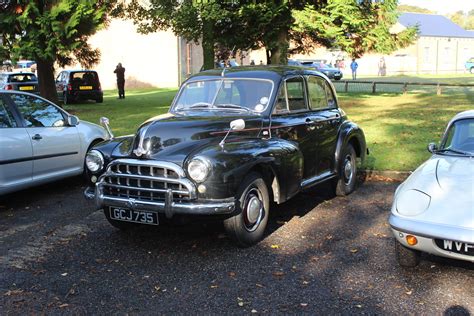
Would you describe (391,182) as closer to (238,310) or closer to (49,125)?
(238,310)

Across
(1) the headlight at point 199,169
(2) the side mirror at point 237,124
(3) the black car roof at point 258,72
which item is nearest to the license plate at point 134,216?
(1) the headlight at point 199,169

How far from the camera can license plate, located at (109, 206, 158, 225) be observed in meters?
4.82

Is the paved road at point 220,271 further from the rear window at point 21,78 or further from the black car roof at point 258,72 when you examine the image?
the rear window at point 21,78

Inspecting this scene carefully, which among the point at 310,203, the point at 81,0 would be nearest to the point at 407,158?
the point at 310,203

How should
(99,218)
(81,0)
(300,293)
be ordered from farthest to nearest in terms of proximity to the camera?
(81,0) → (99,218) → (300,293)

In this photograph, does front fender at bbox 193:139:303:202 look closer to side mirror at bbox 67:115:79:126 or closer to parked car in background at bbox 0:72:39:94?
side mirror at bbox 67:115:79:126

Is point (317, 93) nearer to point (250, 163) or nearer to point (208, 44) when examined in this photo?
point (250, 163)

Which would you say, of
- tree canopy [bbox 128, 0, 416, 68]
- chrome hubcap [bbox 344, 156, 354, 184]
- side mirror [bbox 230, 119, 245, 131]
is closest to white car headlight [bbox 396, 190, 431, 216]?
side mirror [bbox 230, 119, 245, 131]

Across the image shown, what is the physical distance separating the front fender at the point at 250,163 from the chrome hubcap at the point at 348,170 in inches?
64.9

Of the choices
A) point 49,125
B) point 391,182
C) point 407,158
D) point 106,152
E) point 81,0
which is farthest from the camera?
point 81,0

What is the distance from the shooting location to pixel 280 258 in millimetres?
4902

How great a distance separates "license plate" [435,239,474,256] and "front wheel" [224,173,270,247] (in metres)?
1.85

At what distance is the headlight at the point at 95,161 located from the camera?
216 inches

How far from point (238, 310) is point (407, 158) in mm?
6150
